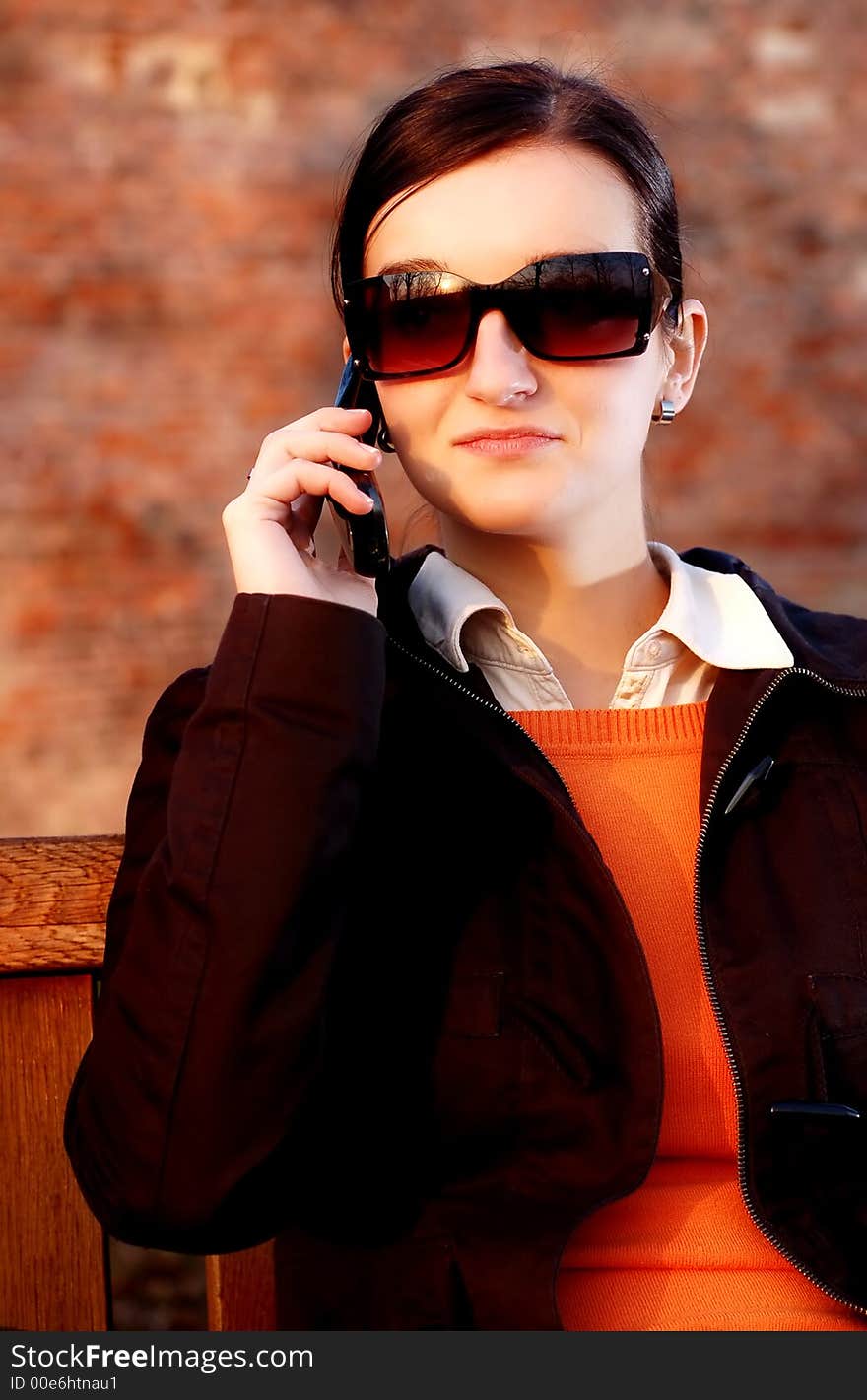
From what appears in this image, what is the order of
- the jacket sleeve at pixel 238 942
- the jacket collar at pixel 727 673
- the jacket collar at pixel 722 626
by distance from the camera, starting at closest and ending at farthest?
the jacket sleeve at pixel 238 942 < the jacket collar at pixel 727 673 < the jacket collar at pixel 722 626

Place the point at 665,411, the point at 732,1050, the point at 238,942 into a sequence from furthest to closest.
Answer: the point at 665,411 < the point at 732,1050 < the point at 238,942

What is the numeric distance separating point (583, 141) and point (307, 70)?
7.74ft

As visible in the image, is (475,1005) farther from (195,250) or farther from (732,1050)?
(195,250)

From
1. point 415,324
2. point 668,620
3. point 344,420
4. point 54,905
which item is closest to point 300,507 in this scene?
point 344,420

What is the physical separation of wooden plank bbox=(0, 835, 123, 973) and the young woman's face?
1.99 feet

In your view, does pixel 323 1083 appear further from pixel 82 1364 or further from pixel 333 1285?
pixel 82 1364

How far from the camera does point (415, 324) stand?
1604 millimetres

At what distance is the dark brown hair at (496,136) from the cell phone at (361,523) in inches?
6.8

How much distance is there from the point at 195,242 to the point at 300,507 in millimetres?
2368

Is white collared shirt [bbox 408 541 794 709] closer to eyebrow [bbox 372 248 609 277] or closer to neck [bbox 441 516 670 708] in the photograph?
neck [bbox 441 516 670 708]

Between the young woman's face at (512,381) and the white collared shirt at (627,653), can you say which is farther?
the white collared shirt at (627,653)

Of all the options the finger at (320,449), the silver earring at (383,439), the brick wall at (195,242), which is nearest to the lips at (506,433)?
the finger at (320,449)

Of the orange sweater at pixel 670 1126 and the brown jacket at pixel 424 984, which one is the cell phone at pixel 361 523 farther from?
the orange sweater at pixel 670 1126

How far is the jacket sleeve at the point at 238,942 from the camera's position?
4.46 feet
